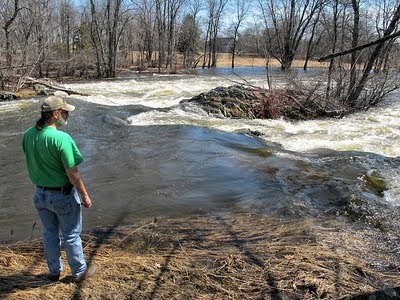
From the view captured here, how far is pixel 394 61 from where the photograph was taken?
18781 mm

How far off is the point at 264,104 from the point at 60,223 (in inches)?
524

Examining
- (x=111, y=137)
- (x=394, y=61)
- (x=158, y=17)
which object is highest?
(x=158, y=17)

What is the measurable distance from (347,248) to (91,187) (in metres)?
4.77

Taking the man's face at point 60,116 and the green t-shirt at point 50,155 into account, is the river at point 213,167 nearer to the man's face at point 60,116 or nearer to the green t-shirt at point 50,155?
the green t-shirt at point 50,155

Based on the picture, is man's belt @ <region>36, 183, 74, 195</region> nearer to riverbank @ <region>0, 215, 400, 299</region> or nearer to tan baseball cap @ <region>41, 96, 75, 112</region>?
tan baseball cap @ <region>41, 96, 75, 112</region>

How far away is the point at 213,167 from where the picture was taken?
907cm

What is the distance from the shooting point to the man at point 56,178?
3.65 meters

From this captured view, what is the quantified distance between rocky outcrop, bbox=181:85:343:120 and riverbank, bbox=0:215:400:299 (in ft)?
35.3

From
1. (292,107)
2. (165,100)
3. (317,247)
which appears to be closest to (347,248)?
(317,247)

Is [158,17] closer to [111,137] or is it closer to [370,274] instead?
[111,137]

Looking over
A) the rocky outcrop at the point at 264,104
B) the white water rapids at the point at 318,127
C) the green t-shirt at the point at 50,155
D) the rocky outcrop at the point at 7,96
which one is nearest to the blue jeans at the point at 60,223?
the green t-shirt at the point at 50,155

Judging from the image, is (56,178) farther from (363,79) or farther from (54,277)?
(363,79)

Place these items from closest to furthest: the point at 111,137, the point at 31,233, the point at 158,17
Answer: the point at 31,233 → the point at 111,137 → the point at 158,17

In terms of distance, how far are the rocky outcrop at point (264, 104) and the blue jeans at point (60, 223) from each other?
12.2 meters
